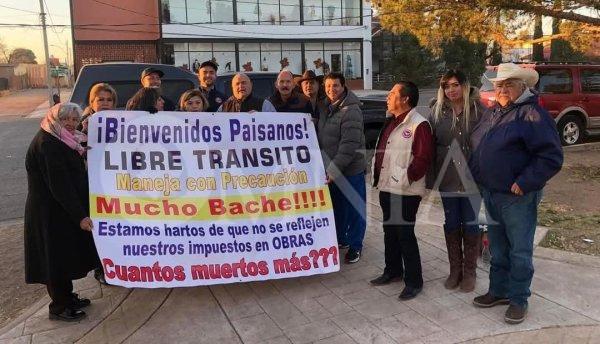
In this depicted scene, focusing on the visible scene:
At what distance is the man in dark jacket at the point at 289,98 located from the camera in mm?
5145

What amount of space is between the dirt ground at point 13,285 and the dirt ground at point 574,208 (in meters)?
5.01

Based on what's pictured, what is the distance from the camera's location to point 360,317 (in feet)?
12.6

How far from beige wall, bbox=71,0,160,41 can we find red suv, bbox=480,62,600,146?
28.5 metres

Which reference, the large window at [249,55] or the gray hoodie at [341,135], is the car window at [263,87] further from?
the large window at [249,55]

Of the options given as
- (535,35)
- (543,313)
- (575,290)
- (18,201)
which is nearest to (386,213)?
(543,313)

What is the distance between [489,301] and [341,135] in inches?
71.5

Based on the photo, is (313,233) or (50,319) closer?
(50,319)

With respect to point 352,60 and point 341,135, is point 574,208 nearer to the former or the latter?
point 341,135

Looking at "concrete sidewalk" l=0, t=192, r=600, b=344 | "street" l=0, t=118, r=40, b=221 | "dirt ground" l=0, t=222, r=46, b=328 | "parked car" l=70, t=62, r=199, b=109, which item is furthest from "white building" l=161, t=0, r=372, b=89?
"concrete sidewalk" l=0, t=192, r=600, b=344

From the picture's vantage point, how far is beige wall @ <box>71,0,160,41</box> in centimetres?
→ 3431

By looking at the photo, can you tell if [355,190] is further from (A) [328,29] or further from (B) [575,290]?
(A) [328,29]

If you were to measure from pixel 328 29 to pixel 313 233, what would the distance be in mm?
35218

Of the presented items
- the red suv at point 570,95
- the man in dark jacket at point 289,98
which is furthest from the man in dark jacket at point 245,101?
the red suv at point 570,95

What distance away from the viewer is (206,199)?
4.23 meters
